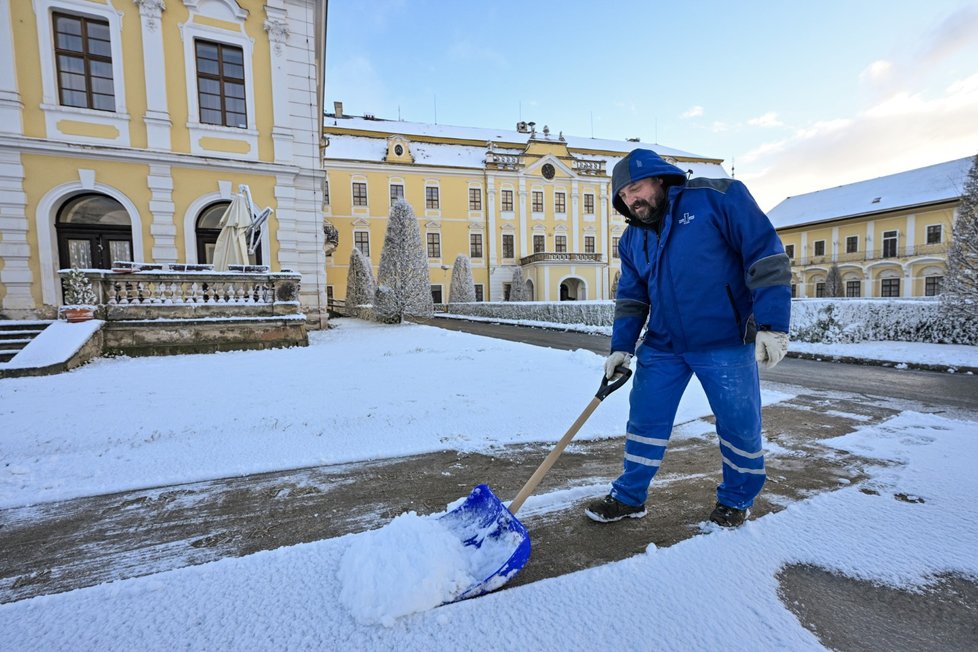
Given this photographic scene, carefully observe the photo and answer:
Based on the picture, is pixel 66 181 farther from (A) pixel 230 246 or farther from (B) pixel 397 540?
(B) pixel 397 540

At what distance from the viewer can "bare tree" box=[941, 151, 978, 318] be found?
9.84 m

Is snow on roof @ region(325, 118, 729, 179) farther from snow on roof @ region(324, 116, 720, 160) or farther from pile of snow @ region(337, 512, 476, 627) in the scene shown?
pile of snow @ region(337, 512, 476, 627)

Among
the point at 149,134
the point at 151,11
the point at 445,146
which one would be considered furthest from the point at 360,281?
the point at 445,146

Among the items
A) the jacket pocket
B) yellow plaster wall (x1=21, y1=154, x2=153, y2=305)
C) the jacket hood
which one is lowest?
the jacket pocket

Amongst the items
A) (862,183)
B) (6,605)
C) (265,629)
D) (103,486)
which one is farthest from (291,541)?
(862,183)

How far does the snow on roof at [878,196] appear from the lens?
33.6 metres

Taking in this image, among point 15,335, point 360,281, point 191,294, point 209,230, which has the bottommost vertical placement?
point 15,335

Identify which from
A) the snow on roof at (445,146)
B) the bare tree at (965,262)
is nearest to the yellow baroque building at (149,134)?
the bare tree at (965,262)

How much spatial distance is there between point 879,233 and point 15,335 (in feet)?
168

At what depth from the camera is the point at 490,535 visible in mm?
1816

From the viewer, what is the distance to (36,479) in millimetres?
2779

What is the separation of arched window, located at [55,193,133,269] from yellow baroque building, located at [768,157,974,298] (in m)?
45.6

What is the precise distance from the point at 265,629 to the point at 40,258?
15.3 m

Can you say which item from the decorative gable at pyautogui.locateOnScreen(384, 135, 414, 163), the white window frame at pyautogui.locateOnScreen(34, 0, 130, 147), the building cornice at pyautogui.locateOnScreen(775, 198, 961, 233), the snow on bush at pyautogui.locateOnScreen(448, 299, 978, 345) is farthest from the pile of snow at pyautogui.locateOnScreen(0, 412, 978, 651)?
the building cornice at pyautogui.locateOnScreen(775, 198, 961, 233)
